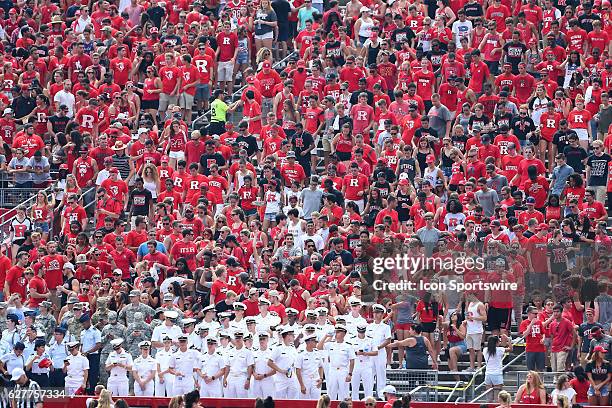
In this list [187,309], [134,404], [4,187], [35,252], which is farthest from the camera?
[4,187]

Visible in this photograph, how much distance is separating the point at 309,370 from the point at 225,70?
1015 centimetres

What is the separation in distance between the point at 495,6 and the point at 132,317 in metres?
10.5

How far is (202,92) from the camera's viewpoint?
35.6 m

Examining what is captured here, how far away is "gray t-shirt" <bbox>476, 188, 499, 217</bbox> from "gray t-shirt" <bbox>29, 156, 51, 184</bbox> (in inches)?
335

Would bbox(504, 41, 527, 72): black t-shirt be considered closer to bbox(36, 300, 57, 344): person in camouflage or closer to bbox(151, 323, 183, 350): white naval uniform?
bbox(151, 323, 183, 350): white naval uniform

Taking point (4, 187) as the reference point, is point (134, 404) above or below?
below

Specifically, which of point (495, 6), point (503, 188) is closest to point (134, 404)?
point (503, 188)

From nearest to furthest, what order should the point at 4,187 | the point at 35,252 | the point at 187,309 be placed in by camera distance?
the point at 187,309 < the point at 35,252 < the point at 4,187

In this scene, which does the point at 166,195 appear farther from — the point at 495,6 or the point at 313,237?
the point at 495,6

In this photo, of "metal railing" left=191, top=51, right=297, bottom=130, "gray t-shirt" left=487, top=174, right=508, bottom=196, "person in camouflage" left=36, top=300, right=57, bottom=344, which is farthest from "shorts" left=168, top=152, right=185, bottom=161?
"gray t-shirt" left=487, top=174, right=508, bottom=196

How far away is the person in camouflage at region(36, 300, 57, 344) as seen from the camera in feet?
95.8

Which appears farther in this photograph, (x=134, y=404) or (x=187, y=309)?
(x=187, y=309)

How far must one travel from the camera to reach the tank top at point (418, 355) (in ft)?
89.6

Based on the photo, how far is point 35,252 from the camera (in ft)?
103
